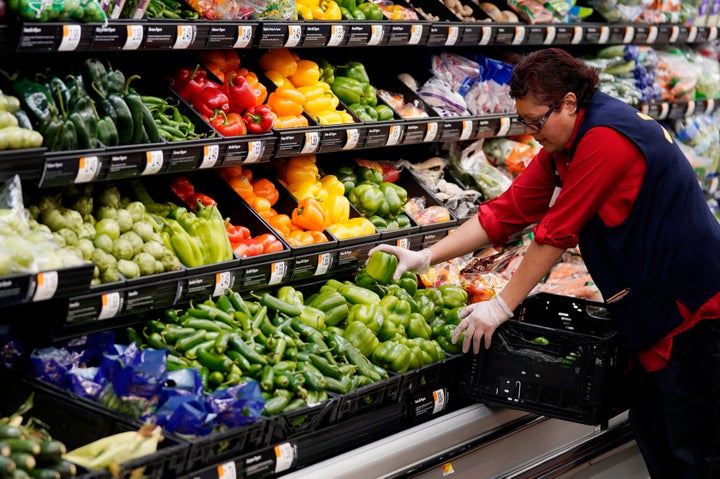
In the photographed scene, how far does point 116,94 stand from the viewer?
3.55 m

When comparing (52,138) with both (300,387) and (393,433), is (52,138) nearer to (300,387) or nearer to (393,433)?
(300,387)

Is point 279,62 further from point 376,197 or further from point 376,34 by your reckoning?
point 376,197

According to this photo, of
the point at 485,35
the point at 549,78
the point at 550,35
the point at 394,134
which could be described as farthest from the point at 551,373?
the point at 550,35

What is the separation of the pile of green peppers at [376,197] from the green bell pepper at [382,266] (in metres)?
0.42

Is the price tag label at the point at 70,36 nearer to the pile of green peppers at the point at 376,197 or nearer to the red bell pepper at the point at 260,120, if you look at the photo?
the red bell pepper at the point at 260,120

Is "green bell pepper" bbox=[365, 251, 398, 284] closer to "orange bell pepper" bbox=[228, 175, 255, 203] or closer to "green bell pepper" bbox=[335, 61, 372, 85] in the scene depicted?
"orange bell pepper" bbox=[228, 175, 255, 203]

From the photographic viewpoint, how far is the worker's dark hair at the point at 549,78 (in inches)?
134

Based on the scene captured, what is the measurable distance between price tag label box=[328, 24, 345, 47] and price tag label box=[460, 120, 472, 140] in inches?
42.7

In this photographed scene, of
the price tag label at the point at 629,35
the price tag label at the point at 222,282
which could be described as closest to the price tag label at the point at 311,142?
the price tag label at the point at 222,282

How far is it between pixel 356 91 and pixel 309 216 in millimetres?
863

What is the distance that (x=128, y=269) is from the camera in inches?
132

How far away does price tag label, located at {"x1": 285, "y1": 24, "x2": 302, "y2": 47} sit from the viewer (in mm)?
4031

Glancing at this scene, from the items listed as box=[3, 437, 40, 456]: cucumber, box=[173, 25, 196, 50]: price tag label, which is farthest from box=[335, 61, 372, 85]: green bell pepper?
box=[3, 437, 40, 456]: cucumber

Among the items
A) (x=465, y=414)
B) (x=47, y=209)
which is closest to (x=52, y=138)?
(x=47, y=209)
